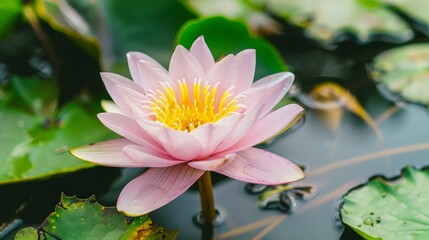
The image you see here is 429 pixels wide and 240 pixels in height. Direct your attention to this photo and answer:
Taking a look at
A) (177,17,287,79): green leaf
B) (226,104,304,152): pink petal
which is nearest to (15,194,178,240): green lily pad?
(226,104,304,152): pink petal

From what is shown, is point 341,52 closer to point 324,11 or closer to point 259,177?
point 324,11

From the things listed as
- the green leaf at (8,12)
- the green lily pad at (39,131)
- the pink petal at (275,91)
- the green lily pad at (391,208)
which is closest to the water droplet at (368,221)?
the green lily pad at (391,208)

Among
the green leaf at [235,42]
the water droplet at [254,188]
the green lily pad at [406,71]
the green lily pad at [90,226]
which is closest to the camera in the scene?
the green lily pad at [90,226]

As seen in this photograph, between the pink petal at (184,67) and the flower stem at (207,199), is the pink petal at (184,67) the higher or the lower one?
the higher one

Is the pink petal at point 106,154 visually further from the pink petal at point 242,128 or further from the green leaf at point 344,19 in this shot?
the green leaf at point 344,19

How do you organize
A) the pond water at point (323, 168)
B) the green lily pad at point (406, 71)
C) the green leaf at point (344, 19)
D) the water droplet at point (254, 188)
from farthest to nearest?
the green leaf at point (344, 19) → the green lily pad at point (406, 71) → the water droplet at point (254, 188) → the pond water at point (323, 168)

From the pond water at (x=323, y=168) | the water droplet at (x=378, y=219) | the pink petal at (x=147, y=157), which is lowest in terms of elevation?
the pond water at (x=323, y=168)

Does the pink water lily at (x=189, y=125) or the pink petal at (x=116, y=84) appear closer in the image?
the pink water lily at (x=189, y=125)

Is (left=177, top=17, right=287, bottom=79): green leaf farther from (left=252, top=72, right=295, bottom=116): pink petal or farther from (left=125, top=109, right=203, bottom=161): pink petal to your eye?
(left=125, top=109, right=203, bottom=161): pink petal
